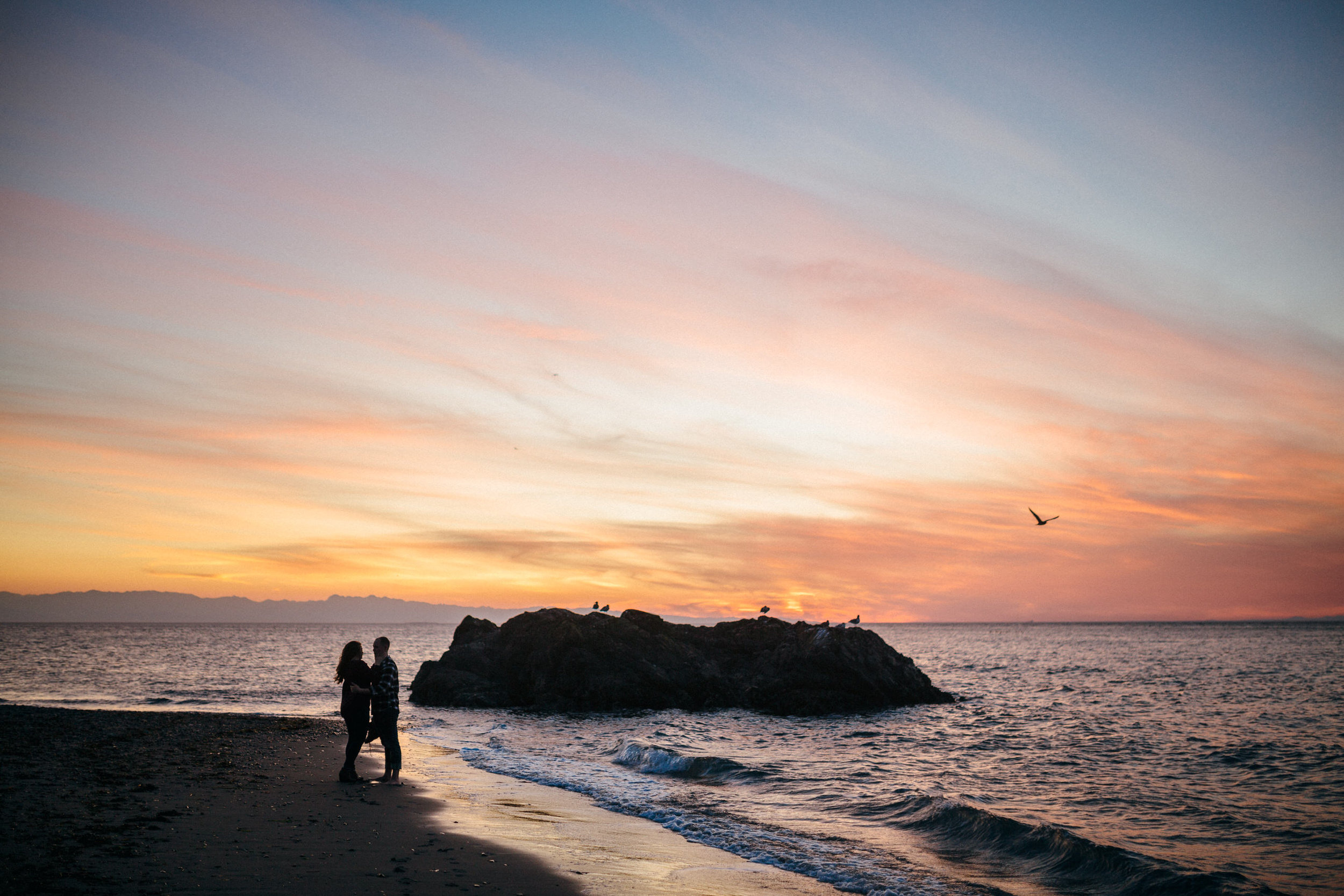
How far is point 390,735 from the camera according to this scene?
14.5 m

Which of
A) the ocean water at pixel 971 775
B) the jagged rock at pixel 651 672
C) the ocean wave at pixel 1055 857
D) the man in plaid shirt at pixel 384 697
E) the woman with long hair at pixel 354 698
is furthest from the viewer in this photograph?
the jagged rock at pixel 651 672

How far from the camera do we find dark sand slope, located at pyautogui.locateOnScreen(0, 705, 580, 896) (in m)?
8.01

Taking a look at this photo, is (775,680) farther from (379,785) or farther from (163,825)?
(163,825)

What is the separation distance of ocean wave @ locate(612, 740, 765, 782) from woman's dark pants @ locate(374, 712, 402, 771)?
8007mm

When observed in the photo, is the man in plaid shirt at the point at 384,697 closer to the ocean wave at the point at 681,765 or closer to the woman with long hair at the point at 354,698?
the woman with long hair at the point at 354,698

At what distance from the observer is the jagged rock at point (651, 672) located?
3841 cm

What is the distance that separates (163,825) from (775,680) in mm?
33222

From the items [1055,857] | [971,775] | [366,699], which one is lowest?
[971,775]

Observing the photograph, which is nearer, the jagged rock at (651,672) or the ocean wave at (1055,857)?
the ocean wave at (1055,857)

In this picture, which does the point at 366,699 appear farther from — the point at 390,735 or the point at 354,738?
the point at 390,735

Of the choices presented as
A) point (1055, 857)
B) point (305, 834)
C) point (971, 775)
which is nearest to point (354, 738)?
point (305, 834)

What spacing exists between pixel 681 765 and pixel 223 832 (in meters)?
13.4

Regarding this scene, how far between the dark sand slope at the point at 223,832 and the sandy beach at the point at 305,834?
0.03 metres

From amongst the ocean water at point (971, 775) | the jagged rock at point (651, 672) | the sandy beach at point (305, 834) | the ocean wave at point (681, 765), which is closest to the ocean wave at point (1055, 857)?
the ocean water at point (971, 775)
